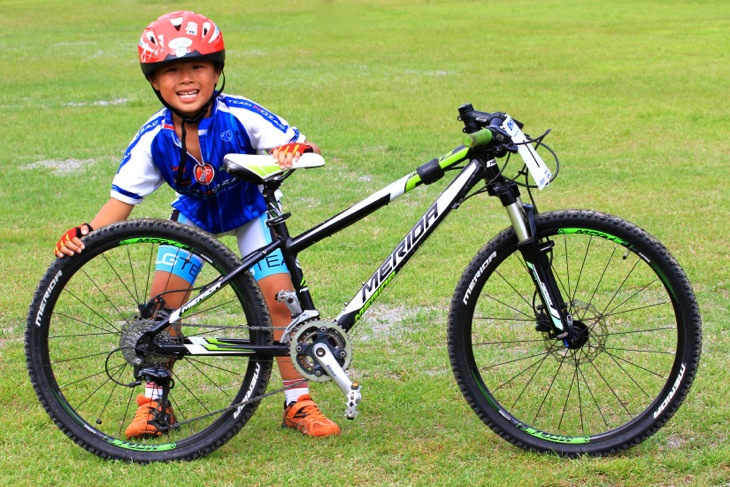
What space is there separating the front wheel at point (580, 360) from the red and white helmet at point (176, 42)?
1508 mm

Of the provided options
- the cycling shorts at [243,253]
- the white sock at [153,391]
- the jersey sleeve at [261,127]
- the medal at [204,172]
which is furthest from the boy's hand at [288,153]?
the white sock at [153,391]

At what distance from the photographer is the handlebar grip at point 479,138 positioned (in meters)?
4.07

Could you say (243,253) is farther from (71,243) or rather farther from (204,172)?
(71,243)

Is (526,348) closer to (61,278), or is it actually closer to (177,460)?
(177,460)

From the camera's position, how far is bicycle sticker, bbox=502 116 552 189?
13.5ft

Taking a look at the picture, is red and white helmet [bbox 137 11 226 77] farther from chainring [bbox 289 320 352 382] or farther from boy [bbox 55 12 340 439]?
chainring [bbox 289 320 352 382]

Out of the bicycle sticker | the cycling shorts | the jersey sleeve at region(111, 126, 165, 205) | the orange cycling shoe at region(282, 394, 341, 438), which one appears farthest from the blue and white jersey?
the orange cycling shoe at region(282, 394, 341, 438)

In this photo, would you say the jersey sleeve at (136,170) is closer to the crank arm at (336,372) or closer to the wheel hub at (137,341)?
the wheel hub at (137,341)

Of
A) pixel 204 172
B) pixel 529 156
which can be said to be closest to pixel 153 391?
pixel 204 172

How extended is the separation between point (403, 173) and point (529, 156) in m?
6.34

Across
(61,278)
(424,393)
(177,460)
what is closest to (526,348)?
(424,393)

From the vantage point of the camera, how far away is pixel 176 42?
4305mm

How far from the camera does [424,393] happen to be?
502 cm

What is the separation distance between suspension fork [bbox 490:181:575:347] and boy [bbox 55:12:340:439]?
0.87m
